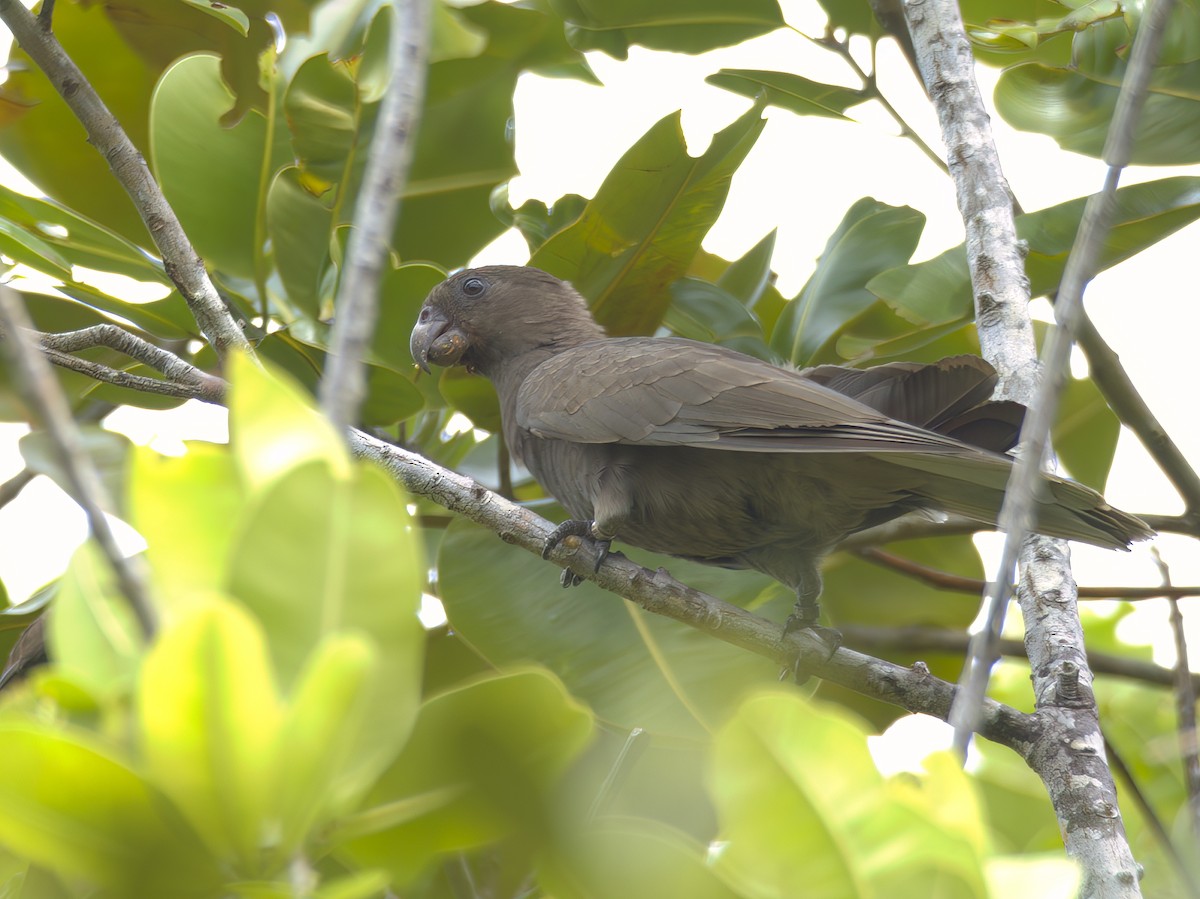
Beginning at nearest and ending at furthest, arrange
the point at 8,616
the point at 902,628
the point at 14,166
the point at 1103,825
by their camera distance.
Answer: the point at 1103,825 < the point at 8,616 < the point at 14,166 < the point at 902,628

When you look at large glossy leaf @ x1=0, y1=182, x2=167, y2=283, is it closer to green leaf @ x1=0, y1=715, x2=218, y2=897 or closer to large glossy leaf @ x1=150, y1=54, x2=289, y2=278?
large glossy leaf @ x1=150, y1=54, x2=289, y2=278

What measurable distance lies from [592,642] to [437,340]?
1.43m

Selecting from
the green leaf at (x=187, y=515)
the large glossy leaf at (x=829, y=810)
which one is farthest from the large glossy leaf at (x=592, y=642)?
the green leaf at (x=187, y=515)

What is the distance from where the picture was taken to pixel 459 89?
10.7 ft

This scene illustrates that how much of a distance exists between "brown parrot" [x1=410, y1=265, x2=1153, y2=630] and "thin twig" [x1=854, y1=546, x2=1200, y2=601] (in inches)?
13.8

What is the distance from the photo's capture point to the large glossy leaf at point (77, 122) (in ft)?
10.9

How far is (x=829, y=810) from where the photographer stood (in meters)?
0.99

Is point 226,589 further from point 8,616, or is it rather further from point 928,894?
point 8,616

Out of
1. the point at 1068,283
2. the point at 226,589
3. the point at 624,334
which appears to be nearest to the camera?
the point at 226,589

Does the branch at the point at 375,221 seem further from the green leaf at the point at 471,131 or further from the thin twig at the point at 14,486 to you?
the thin twig at the point at 14,486

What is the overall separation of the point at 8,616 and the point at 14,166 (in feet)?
4.42

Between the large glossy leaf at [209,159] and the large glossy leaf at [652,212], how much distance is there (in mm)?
854

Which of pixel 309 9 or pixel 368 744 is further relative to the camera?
pixel 309 9

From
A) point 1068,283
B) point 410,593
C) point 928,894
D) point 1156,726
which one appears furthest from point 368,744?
point 1156,726
